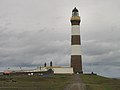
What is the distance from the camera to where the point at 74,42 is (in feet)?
267

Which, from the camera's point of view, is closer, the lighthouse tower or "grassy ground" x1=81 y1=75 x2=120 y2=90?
"grassy ground" x1=81 y1=75 x2=120 y2=90

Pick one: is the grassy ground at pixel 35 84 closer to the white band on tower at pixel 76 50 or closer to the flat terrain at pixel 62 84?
the flat terrain at pixel 62 84

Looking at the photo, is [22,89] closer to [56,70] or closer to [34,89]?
[34,89]

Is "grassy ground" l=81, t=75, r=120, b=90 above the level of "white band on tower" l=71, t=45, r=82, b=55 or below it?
below

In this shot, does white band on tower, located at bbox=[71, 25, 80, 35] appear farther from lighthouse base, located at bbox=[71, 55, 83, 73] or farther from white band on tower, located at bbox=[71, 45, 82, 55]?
lighthouse base, located at bbox=[71, 55, 83, 73]

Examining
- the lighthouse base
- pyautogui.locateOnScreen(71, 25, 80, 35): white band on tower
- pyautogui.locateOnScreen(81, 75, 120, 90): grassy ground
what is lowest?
pyautogui.locateOnScreen(81, 75, 120, 90): grassy ground

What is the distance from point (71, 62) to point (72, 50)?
3204 mm

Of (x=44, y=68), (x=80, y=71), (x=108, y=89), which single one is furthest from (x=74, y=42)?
(x=108, y=89)

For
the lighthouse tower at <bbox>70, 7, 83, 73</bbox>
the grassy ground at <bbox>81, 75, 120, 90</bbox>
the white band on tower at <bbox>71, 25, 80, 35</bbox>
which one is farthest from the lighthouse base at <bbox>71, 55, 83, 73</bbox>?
the grassy ground at <bbox>81, 75, 120, 90</bbox>

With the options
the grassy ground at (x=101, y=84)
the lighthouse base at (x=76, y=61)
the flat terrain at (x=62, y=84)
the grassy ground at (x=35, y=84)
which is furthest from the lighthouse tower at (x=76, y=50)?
the flat terrain at (x=62, y=84)

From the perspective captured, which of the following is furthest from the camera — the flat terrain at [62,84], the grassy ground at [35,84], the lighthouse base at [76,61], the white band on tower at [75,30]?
the white band on tower at [75,30]

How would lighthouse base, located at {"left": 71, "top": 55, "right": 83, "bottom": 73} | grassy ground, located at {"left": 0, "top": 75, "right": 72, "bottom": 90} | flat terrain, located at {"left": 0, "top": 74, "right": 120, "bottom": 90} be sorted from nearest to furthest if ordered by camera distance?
flat terrain, located at {"left": 0, "top": 74, "right": 120, "bottom": 90} → grassy ground, located at {"left": 0, "top": 75, "right": 72, "bottom": 90} → lighthouse base, located at {"left": 71, "top": 55, "right": 83, "bottom": 73}

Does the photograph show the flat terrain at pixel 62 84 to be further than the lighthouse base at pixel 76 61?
No

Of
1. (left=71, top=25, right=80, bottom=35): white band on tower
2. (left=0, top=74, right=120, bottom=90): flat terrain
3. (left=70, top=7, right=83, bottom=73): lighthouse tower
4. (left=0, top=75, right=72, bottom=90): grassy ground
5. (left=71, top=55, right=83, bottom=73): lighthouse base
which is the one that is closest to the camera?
(left=0, top=74, right=120, bottom=90): flat terrain
